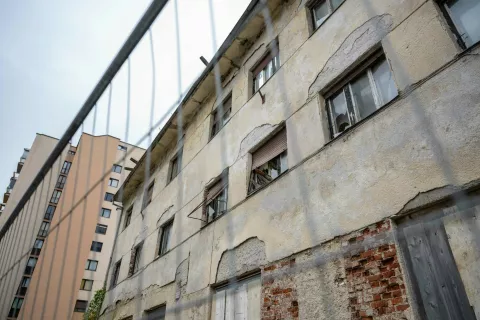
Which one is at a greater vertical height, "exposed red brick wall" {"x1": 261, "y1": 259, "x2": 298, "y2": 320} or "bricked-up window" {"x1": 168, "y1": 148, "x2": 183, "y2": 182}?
"bricked-up window" {"x1": 168, "y1": 148, "x2": 183, "y2": 182}

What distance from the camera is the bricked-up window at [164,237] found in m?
8.53

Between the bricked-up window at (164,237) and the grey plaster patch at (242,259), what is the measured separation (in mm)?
3277

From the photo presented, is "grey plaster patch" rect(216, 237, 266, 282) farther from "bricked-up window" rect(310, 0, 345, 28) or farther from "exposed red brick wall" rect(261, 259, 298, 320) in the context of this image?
"bricked-up window" rect(310, 0, 345, 28)

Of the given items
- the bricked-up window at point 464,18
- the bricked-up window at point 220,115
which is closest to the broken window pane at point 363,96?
the bricked-up window at point 464,18

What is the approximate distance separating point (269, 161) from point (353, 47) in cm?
235

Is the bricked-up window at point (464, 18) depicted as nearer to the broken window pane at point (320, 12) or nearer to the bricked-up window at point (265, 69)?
the broken window pane at point (320, 12)

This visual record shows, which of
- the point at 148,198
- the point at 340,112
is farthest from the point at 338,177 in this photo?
the point at 148,198

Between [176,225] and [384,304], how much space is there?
230 inches

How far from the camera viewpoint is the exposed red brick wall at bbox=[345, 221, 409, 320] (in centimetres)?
291

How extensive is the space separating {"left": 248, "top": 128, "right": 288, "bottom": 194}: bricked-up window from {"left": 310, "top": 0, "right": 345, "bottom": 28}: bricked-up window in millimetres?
2278

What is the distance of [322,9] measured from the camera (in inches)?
235

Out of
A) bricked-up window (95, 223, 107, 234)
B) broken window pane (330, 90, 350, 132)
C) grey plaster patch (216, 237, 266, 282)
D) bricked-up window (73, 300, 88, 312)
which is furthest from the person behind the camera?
bricked-up window (95, 223, 107, 234)

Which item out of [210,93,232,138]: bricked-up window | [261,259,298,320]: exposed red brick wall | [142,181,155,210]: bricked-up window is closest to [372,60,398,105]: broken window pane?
[261,259,298,320]: exposed red brick wall

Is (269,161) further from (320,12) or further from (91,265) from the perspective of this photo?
(91,265)
